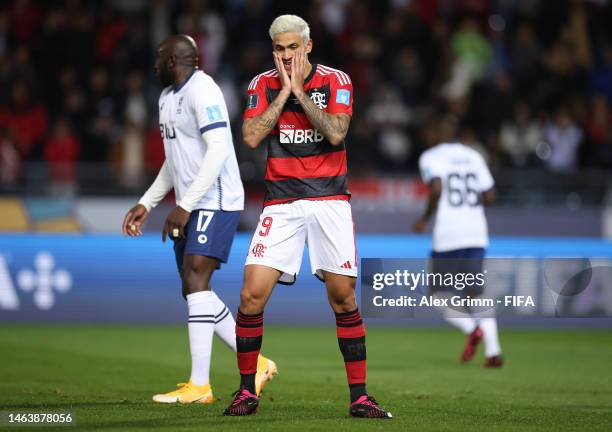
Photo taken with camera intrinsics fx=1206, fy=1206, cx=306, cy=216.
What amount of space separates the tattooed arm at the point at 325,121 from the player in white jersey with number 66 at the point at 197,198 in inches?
49.0

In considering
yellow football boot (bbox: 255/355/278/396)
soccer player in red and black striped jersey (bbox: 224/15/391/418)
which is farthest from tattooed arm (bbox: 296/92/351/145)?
yellow football boot (bbox: 255/355/278/396)

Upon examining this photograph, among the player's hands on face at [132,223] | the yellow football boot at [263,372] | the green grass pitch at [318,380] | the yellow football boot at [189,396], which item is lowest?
the green grass pitch at [318,380]

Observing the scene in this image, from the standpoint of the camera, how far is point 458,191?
12695 mm

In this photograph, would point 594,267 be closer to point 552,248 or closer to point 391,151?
point 552,248

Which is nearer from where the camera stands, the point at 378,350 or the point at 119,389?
the point at 119,389

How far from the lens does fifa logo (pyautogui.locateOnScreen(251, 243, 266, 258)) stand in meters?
7.78

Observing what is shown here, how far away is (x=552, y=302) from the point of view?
26.5 feet

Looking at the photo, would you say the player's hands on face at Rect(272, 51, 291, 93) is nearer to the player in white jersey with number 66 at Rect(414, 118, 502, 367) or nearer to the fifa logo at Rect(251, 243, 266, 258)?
the fifa logo at Rect(251, 243, 266, 258)

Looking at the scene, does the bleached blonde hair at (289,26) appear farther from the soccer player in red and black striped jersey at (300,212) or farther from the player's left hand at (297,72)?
the player's left hand at (297,72)

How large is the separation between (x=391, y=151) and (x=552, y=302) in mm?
11796

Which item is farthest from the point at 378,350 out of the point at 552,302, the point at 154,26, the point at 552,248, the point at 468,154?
the point at 154,26

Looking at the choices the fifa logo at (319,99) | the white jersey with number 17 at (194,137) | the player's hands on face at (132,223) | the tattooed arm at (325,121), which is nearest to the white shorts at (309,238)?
the tattooed arm at (325,121)

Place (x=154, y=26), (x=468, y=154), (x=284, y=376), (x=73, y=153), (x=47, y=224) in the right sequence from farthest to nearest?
1. (x=154, y=26)
2. (x=73, y=153)
3. (x=47, y=224)
4. (x=468, y=154)
5. (x=284, y=376)

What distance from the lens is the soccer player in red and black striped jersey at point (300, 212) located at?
774 centimetres
